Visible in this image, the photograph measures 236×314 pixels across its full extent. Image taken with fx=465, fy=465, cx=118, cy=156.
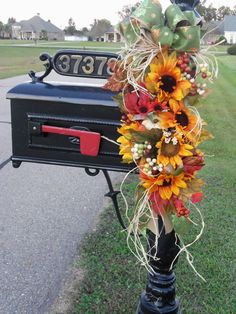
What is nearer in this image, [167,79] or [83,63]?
[167,79]

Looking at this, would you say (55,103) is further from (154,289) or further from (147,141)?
(154,289)

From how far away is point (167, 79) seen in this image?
1.67 metres

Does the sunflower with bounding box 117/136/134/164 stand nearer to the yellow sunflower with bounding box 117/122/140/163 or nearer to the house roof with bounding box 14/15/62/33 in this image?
the yellow sunflower with bounding box 117/122/140/163

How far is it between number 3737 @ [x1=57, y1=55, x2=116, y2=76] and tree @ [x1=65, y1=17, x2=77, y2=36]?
114 meters

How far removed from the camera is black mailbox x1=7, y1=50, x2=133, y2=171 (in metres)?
2.06

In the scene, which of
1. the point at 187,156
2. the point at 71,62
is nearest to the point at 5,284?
the point at 71,62

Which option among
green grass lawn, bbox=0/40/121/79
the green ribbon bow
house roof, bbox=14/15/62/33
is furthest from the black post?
house roof, bbox=14/15/62/33

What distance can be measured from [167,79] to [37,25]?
368 ft

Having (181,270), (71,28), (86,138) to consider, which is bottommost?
(71,28)

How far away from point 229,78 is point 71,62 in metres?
16.3

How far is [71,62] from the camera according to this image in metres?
2.12

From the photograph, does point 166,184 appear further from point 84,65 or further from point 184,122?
point 84,65

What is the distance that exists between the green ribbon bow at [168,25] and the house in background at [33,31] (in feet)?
352

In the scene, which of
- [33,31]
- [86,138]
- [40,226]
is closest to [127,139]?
[86,138]
